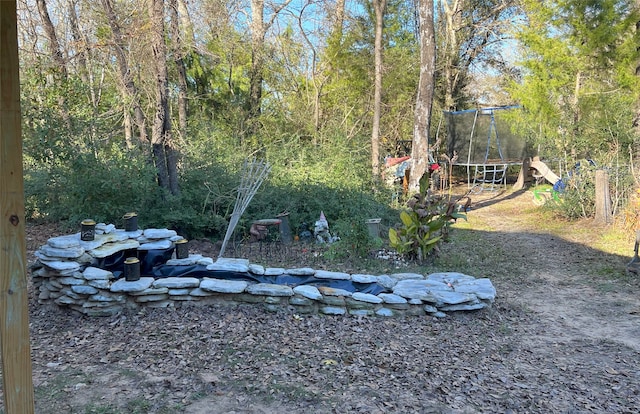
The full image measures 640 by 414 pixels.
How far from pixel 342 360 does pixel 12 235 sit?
212cm

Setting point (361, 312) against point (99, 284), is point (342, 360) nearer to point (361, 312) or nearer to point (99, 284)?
point (361, 312)

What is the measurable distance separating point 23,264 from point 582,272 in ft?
18.7

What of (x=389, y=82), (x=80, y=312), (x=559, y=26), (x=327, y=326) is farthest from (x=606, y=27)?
(x=80, y=312)

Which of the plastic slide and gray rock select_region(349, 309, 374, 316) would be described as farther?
the plastic slide

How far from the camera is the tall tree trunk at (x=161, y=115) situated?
19.0 feet

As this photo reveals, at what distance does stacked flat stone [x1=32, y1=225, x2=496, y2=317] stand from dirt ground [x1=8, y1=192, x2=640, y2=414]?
100 millimetres

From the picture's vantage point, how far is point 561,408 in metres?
2.56

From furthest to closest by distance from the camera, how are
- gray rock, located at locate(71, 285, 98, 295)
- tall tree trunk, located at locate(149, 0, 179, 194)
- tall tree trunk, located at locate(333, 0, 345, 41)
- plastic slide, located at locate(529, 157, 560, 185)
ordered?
tall tree trunk, located at locate(333, 0, 345, 41) → plastic slide, located at locate(529, 157, 560, 185) → tall tree trunk, located at locate(149, 0, 179, 194) → gray rock, located at locate(71, 285, 98, 295)

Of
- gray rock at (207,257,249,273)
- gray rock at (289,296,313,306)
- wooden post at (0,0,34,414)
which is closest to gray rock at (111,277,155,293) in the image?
gray rock at (207,257,249,273)

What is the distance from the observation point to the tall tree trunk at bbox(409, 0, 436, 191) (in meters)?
9.20

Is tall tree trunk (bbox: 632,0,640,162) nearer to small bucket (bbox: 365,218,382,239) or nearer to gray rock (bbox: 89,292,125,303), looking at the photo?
small bucket (bbox: 365,218,382,239)

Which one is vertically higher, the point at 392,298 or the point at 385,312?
the point at 392,298

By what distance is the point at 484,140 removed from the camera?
44.8 ft

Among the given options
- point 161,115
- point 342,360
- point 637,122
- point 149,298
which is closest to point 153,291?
point 149,298
